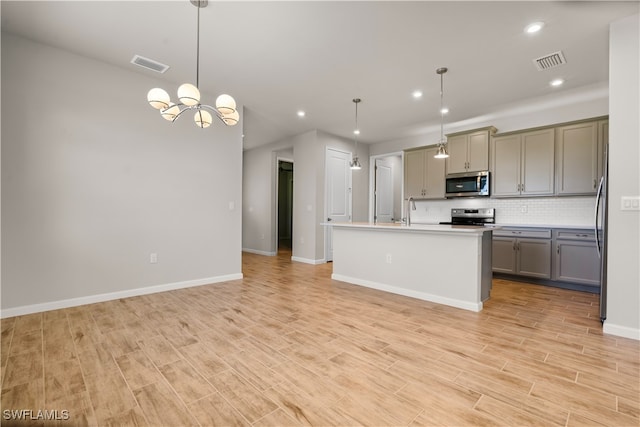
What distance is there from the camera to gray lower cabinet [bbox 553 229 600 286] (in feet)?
12.9

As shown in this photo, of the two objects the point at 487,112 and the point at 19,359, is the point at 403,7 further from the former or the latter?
the point at 19,359

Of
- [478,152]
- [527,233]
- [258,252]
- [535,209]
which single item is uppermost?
[478,152]

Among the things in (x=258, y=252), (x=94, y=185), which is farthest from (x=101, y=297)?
(x=258, y=252)

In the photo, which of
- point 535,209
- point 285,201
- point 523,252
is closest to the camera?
point 523,252

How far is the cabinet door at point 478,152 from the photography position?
5070 millimetres

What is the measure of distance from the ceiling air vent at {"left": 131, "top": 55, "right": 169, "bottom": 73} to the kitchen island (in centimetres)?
310

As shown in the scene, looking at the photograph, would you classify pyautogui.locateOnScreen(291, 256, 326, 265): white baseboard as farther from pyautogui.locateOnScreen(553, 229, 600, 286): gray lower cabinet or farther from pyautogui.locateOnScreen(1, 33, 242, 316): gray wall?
pyautogui.locateOnScreen(553, 229, 600, 286): gray lower cabinet

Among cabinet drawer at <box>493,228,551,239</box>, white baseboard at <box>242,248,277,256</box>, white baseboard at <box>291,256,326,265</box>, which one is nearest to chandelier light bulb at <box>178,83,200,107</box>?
white baseboard at <box>291,256,326,265</box>

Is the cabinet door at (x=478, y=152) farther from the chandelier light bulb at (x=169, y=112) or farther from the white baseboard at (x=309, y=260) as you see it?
the chandelier light bulb at (x=169, y=112)

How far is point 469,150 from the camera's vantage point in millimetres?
5266

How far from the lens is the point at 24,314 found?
291 cm

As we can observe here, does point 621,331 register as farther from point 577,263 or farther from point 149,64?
point 149,64

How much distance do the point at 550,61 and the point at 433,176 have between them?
9.11ft

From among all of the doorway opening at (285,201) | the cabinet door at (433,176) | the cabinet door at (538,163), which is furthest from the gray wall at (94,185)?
the doorway opening at (285,201)
